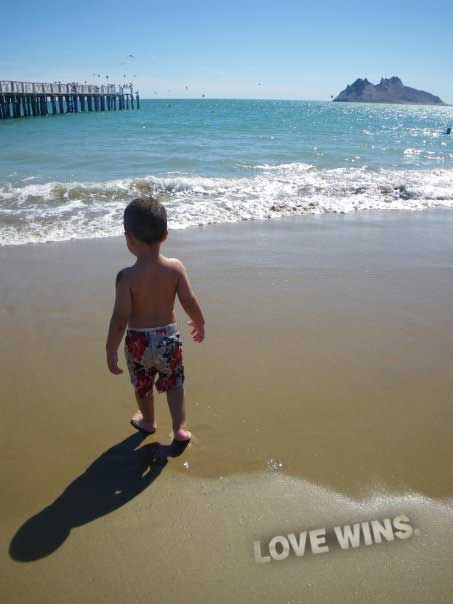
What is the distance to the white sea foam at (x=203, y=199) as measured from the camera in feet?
24.1

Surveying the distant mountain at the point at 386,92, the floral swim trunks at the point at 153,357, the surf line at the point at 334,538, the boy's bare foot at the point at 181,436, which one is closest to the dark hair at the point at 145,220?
the floral swim trunks at the point at 153,357

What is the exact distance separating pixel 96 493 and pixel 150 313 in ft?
2.99

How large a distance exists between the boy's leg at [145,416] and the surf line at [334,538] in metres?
0.95

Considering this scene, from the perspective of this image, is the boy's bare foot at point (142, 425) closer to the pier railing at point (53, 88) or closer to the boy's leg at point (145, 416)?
the boy's leg at point (145, 416)

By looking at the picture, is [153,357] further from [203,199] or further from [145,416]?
[203,199]

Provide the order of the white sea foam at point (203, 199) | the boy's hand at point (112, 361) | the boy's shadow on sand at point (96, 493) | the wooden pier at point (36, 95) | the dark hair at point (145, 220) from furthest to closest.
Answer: the wooden pier at point (36, 95) → the white sea foam at point (203, 199) → the boy's hand at point (112, 361) → the dark hair at point (145, 220) → the boy's shadow on sand at point (96, 493)

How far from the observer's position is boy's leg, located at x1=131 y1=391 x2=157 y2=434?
252 cm

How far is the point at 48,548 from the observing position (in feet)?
6.04

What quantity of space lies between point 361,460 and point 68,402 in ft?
Result: 5.84

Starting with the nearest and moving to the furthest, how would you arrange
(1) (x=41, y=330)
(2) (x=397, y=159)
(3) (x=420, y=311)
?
(1) (x=41, y=330) < (3) (x=420, y=311) < (2) (x=397, y=159)

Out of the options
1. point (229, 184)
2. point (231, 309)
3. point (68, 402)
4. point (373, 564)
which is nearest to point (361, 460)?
point (373, 564)

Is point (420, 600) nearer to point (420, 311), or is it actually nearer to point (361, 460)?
point (361, 460)

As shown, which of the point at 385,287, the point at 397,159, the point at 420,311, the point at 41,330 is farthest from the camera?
the point at 397,159

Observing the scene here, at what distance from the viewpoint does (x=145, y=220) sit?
2209mm
